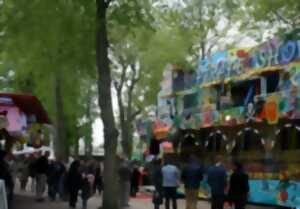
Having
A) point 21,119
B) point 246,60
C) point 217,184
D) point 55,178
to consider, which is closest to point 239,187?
point 217,184

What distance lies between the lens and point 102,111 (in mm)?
19312

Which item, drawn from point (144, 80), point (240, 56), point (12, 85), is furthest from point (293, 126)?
point (144, 80)

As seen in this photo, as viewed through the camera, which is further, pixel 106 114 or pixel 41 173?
pixel 41 173

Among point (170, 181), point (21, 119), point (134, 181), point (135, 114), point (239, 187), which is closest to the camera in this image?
point (239, 187)

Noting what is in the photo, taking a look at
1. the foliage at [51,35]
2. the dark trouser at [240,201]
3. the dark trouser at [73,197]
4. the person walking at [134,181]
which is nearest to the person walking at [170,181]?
the dark trouser at [240,201]

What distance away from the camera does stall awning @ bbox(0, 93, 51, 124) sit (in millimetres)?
18766

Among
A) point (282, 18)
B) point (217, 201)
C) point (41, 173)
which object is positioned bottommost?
point (217, 201)

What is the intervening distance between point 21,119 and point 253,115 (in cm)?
916

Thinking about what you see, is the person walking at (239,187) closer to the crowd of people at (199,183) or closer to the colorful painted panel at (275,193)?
the crowd of people at (199,183)

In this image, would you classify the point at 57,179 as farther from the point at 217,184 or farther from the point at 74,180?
the point at 217,184

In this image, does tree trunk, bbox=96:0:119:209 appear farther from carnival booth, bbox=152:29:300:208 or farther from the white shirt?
carnival booth, bbox=152:29:300:208

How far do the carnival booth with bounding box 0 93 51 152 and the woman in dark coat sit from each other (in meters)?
1.83

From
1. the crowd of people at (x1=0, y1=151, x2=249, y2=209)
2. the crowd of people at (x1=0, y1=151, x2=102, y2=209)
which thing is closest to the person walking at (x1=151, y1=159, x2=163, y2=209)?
the crowd of people at (x1=0, y1=151, x2=249, y2=209)

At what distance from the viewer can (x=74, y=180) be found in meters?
20.7
